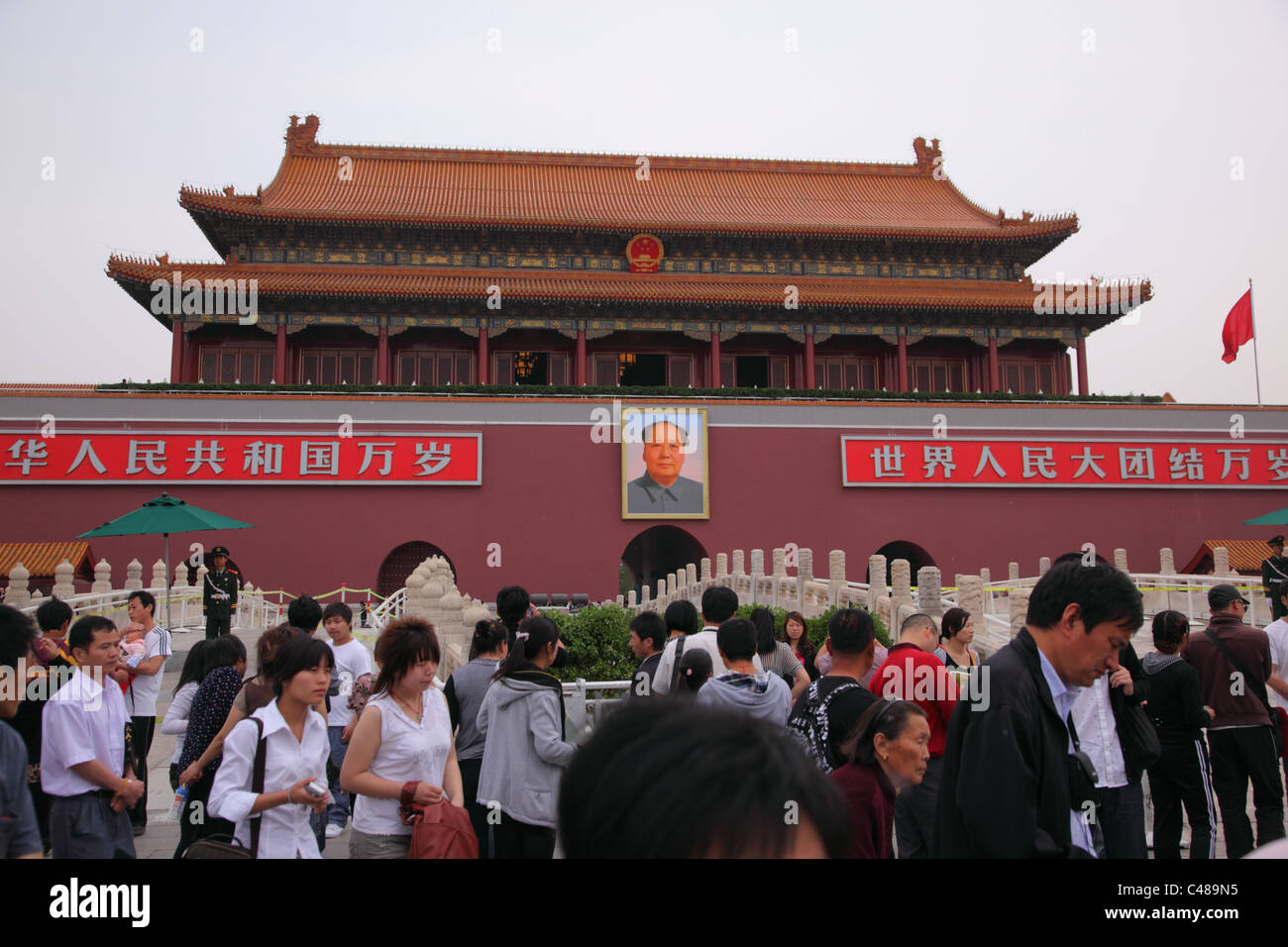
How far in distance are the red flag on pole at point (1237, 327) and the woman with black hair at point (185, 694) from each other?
21.8 meters

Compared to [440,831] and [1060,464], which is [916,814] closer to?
[440,831]

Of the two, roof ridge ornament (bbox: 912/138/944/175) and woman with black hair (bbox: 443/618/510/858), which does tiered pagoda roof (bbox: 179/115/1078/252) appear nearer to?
roof ridge ornament (bbox: 912/138/944/175)

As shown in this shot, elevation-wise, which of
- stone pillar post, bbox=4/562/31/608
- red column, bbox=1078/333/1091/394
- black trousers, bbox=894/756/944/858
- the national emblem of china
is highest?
the national emblem of china

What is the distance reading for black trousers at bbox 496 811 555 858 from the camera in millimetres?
3668

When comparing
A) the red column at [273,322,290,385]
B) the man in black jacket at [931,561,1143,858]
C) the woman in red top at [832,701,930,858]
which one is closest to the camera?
the man in black jacket at [931,561,1143,858]

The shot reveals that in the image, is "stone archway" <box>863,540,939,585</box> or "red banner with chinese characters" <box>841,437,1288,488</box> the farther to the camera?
"stone archway" <box>863,540,939,585</box>

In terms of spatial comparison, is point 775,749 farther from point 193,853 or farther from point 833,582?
point 833,582

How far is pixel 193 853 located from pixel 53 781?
1.29m

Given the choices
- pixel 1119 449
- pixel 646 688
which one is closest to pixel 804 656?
pixel 646 688

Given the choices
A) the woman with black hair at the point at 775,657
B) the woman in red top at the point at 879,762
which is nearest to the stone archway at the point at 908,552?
the woman with black hair at the point at 775,657

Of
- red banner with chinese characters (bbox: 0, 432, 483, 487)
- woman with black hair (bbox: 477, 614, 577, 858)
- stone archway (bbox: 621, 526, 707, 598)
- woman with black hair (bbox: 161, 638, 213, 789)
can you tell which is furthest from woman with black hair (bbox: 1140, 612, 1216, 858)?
stone archway (bbox: 621, 526, 707, 598)

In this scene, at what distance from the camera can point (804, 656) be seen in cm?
765

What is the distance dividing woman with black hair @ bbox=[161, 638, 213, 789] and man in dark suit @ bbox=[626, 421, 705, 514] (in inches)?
580
